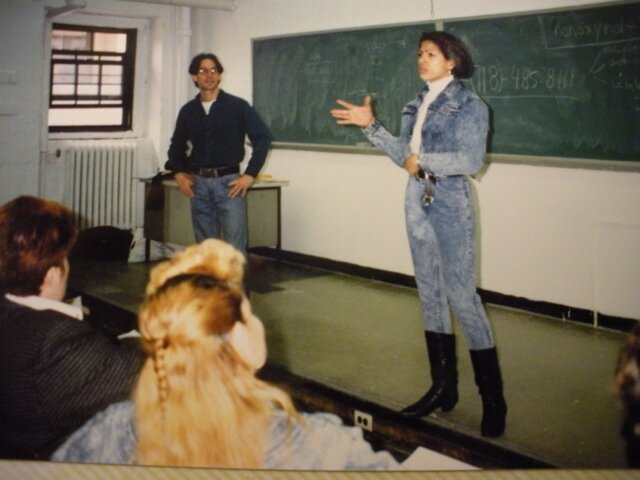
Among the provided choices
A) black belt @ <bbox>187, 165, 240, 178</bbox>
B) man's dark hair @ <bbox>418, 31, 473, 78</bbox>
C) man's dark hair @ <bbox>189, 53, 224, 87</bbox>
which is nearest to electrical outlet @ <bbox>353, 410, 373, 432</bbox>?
black belt @ <bbox>187, 165, 240, 178</bbox>

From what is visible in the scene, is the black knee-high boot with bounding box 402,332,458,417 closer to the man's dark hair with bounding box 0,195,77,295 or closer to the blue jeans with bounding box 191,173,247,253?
the blue jeans with bounding box 191,173,247,253

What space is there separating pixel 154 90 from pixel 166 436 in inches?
88.4

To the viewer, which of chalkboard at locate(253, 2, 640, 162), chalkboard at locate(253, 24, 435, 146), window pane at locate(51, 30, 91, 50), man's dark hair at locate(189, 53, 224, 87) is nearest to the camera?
window pane at locate(51, 30, 91, 50)

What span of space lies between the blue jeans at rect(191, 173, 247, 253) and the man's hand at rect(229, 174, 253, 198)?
0.01 m

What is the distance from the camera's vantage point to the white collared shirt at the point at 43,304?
128 centimetres

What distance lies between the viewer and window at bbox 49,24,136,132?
7.84 ft

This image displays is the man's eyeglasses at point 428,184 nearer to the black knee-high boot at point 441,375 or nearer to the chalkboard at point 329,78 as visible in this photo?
the black knee-high boot at point 441,375

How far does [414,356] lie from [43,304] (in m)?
1.65

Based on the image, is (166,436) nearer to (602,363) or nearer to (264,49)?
(602,363)

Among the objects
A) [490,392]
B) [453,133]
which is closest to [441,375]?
[490,392]

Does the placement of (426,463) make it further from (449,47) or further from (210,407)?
(449,47)

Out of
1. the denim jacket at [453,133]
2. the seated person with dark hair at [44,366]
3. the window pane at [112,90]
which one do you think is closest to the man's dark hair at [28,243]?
the seated person with dark hair at [44,366]

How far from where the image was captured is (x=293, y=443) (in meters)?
1.04

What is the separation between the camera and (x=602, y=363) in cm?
233
